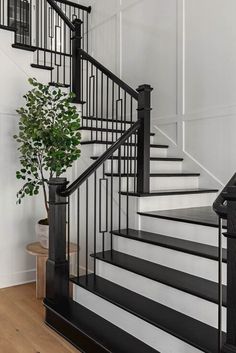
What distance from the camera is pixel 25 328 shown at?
9.20 ft

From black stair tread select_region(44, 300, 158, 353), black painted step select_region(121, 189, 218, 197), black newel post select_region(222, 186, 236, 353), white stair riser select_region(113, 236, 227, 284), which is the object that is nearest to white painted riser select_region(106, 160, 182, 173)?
black painted step select_region(121, 189, 218, 197)

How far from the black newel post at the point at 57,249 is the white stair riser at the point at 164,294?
31 cm

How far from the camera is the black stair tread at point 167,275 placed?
217 cm

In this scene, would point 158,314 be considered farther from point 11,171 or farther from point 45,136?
point 11,171

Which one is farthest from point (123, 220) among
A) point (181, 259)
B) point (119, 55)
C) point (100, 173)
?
point (119, 55)

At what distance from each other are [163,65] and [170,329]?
3361 millimetres

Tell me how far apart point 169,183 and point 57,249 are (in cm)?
145

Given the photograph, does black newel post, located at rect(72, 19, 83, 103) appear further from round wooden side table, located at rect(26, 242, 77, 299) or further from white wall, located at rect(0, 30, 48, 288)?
round wooden side table, located at rect(26, 242, 77, 299)

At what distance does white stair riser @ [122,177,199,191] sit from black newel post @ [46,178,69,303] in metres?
0.73

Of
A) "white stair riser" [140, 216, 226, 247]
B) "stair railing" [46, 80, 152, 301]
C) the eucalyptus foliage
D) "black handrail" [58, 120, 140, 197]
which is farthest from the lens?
the eucalyptus foliage

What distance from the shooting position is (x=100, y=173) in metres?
3.68

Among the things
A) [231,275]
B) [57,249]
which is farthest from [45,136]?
[231,275]

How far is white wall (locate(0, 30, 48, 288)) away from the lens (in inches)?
147

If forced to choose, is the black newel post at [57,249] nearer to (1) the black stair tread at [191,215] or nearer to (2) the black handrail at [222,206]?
(1) the black stair tread at [191,215]
